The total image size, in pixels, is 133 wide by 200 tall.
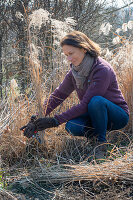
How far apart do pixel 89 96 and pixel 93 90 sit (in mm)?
62

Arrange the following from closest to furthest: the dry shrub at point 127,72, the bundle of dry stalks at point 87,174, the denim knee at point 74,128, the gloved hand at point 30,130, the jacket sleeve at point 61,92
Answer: the bundle of dry stalks at point 87,174 < the gloved hand at point 30,130 < the denim knee at point 74,128 < the jacket sleeve at point 61,92 < the dry shrub at point 127,72

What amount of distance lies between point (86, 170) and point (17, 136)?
29.5 inches

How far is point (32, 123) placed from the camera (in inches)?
77.3

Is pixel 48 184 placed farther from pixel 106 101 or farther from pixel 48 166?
pixel 106 101

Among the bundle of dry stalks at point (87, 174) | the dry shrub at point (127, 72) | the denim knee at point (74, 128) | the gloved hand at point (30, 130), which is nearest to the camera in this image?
the bundle of dry stalks at point (87, 174)

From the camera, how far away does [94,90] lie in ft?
6.82

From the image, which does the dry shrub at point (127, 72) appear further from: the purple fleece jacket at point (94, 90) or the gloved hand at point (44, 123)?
the gloved hand at point (44, 123)

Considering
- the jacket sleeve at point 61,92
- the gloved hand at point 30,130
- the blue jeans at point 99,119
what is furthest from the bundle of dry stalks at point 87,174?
the jacket sleeve at point 61,92

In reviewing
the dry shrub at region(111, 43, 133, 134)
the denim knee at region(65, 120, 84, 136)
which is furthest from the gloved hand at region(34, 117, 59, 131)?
the dry shrub at region(111, 43, 133, 134)

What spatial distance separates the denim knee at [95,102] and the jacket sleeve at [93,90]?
0.09ft

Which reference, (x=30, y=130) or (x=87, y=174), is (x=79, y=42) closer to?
(x=30, y=130)

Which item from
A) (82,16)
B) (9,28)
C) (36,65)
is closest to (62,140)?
(36,65)

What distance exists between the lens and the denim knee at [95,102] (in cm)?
206

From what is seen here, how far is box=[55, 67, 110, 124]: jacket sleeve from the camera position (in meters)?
2.04
